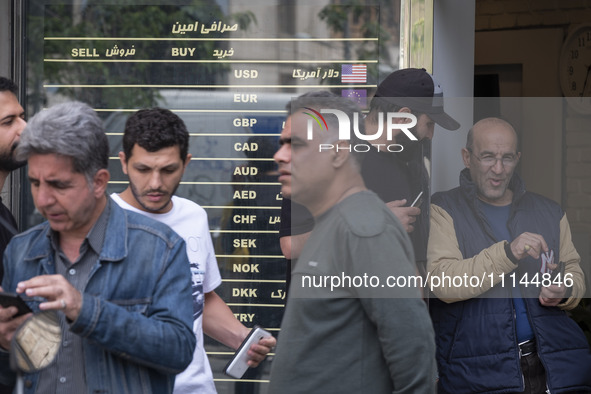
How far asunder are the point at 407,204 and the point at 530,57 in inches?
124

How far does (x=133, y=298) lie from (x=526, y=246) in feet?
5.48

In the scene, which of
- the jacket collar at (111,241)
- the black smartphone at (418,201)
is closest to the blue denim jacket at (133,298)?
the jacket collar at (111,241)

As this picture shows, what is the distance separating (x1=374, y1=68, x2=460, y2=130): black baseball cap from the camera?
11.2 feet

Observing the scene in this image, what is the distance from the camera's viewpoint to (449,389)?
3.37 meters

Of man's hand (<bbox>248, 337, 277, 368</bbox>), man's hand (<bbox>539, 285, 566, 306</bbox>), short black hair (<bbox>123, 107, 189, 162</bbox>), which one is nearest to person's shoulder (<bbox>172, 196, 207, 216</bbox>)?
short black hair (<bbox>123, 107, 189, 162</bbox>)

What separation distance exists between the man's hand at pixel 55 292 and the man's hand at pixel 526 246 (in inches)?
71.6

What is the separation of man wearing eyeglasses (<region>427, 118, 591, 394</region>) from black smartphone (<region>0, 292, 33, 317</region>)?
5.76 feet

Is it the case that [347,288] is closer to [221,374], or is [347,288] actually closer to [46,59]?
[221,374]

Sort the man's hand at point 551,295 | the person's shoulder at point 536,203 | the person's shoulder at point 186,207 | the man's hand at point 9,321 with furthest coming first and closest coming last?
1. the person's shoulder at point 536,203
2. the man's hand at point 551,295
3. the person's shoulder at point 186,207
4. the man's hand at point 9,321

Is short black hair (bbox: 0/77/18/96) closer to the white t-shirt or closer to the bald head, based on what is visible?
the white t-shirt

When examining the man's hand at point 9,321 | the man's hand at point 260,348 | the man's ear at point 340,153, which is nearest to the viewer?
the man's hand at point 9,321

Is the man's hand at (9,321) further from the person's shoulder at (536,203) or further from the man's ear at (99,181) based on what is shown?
the person's shoulder at (536,203)

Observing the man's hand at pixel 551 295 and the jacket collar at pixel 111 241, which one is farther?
the man's hand at pixel 551 295

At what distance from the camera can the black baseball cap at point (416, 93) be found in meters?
3.41
